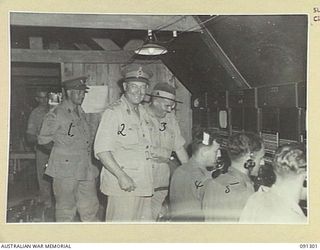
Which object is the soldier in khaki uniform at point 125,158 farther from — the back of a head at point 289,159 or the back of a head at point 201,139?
the back of a head at point 289,159

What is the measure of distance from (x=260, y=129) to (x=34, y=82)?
335mm

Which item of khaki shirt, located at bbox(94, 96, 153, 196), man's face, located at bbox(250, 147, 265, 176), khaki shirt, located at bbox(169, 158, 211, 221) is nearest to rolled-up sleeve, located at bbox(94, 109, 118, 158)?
khaki shirt, located at bbox(94, 96, 153, 196)

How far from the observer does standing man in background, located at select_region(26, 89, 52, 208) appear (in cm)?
79

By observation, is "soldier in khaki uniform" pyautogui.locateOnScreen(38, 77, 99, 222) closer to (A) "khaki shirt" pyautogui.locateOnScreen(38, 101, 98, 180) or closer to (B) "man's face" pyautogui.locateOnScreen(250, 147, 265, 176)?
(A) "khaki shirt" pyautogui.locateOnScreen(38, 101, 98, 180)

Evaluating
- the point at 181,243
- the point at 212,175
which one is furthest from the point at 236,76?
the point at 181,243

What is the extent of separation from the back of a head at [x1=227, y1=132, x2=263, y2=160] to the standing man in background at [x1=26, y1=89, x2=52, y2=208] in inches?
10.7

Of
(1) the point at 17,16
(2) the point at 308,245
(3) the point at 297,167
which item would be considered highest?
(1) the point at 17,16

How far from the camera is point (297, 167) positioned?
80cm

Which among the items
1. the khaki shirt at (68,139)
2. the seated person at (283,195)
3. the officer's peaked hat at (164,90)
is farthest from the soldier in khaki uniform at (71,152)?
the seated person at (283,195)

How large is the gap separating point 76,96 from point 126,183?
0.48 feet

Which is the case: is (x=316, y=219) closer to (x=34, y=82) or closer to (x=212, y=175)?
(x=212, y=175)

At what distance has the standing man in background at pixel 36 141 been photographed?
2.60 ft

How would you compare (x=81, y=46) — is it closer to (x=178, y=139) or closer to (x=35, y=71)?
(x=35, y=71)

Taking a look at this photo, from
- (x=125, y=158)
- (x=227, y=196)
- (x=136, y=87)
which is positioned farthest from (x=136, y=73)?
(x=227, y=196)
